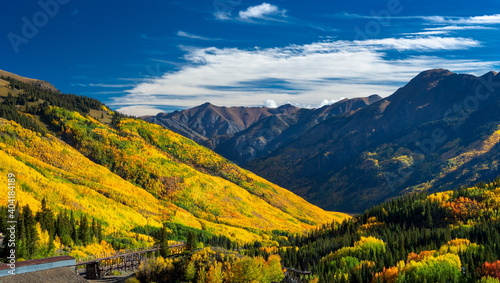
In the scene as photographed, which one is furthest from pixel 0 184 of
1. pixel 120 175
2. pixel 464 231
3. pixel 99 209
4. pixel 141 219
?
pixel 464 231

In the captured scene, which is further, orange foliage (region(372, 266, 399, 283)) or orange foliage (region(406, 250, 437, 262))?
orange foliage (region(406, 250, 437, 262))

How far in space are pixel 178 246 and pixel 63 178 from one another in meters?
61.8

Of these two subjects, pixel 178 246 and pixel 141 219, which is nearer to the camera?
pixel 178 246

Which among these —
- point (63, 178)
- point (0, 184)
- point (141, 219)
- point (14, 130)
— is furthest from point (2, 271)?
point (14, 130)

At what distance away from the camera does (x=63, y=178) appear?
147m

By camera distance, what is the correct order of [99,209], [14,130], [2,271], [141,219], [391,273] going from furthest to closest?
[14,130] < [141,219] < [99,209] < [391,273] < [2,271]

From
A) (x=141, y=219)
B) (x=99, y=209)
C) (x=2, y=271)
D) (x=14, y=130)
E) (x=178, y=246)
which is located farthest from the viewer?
(x=14, y=130)

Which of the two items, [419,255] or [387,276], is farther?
[419,255]

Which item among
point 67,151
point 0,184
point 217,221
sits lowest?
point 217,221

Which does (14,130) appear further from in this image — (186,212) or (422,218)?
(422,218)

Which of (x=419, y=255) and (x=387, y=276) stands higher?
(x=419, y=255)

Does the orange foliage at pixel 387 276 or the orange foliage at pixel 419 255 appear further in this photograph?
the orange foliage at pixel 419 255

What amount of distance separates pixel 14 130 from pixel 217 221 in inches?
3541

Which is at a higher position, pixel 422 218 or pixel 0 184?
pixel 0 184
